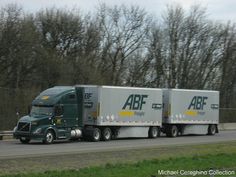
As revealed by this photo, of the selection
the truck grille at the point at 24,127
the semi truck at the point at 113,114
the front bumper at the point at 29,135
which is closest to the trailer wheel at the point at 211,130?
the semi truck at the point at 113,114

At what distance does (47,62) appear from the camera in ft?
188

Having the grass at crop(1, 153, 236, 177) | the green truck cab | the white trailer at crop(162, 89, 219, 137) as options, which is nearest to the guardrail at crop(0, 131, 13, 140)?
the green truck cab

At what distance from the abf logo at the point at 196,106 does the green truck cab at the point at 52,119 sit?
11711 millimetres

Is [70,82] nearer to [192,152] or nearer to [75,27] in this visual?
[75,27]

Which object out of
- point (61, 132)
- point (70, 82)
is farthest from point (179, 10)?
point (61, 132)

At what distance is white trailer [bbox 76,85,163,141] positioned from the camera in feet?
116

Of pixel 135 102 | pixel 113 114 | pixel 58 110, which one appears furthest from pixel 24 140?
pixel 135 102

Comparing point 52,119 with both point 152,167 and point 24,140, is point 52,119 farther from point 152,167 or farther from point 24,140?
point 152,167

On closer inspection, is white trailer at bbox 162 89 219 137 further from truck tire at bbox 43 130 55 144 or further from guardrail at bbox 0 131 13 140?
truck tire at bbox 43 130 55 144

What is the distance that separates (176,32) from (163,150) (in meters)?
52.0

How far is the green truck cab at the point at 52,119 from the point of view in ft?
105

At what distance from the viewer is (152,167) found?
19266 mm

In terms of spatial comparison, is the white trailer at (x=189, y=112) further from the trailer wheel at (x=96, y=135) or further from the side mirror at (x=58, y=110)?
the side mirror at (x=58, y=110)

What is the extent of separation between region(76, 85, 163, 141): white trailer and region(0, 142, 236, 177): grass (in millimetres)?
9227
